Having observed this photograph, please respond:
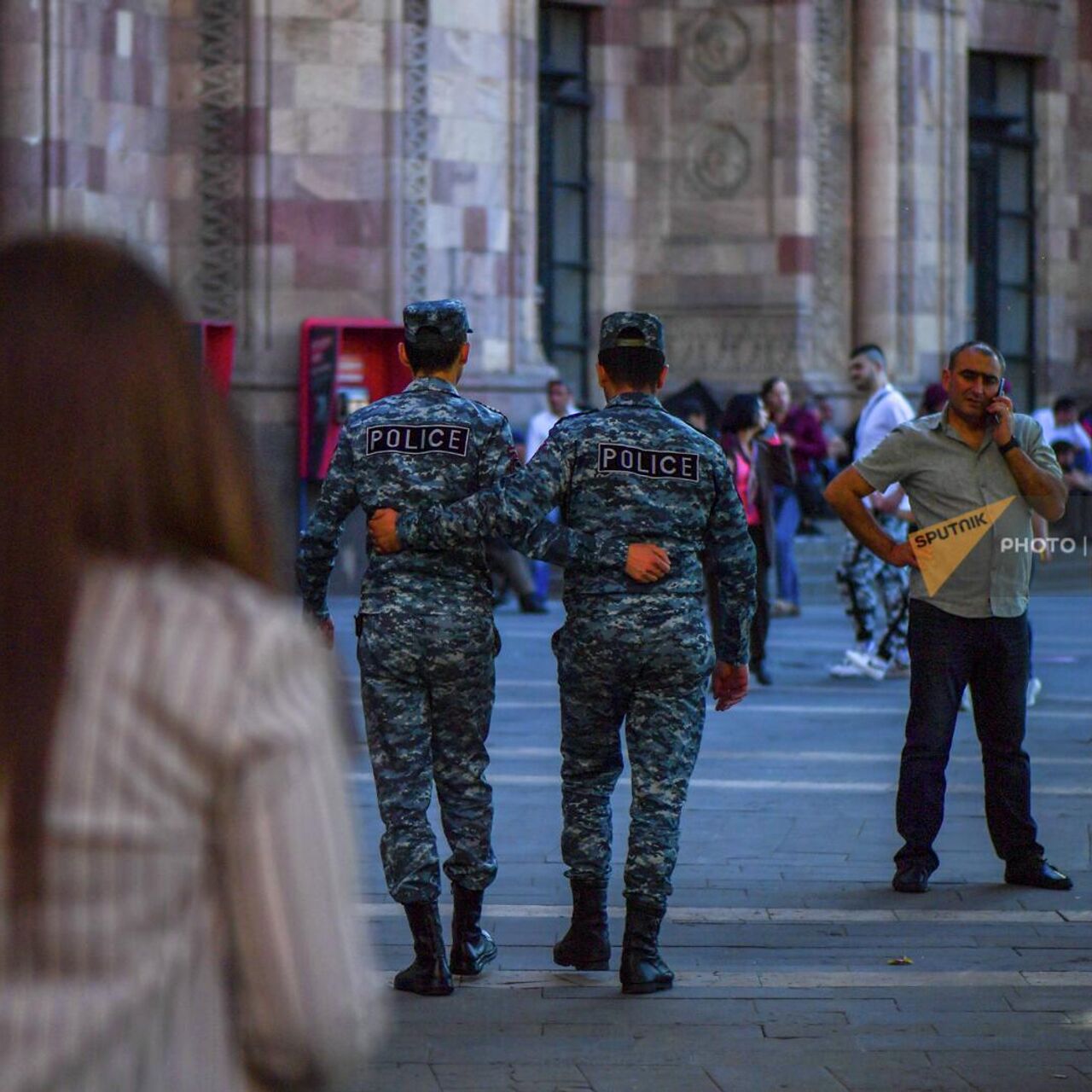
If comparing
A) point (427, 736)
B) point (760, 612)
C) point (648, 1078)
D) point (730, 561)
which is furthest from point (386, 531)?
point (760, 612)

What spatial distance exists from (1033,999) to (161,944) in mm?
4512

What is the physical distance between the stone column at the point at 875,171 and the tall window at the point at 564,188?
2.78 meters

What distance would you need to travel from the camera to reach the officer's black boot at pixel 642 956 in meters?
6.36

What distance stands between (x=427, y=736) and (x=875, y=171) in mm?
18890

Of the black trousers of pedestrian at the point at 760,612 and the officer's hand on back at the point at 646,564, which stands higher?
the officer's hand on back at the point at 646,564

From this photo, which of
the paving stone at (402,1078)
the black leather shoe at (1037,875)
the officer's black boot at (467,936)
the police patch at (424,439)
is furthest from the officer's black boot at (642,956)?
the black leather shoe at (1037,875)

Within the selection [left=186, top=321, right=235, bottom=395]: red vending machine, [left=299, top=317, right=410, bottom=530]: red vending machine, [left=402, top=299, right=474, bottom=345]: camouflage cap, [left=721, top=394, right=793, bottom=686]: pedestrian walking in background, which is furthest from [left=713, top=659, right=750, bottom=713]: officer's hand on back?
[left=299, top=317, right=410, bottom=530]: red vending machine

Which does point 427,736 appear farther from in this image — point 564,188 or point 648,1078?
point 564,188

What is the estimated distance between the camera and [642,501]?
6617 millimetres

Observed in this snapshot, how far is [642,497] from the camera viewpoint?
662 centimetres

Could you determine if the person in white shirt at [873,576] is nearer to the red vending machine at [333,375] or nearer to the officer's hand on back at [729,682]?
the red vending machine at [333,375]

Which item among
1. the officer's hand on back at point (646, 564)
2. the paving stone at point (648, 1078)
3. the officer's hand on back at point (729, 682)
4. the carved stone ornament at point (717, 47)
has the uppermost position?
the carved stone ornament at point (717, 47)

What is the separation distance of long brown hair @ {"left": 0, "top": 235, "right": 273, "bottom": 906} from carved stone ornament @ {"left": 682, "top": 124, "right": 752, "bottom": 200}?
2232 cm

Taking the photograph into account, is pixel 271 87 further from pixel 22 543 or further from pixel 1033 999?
pixel 22 543
